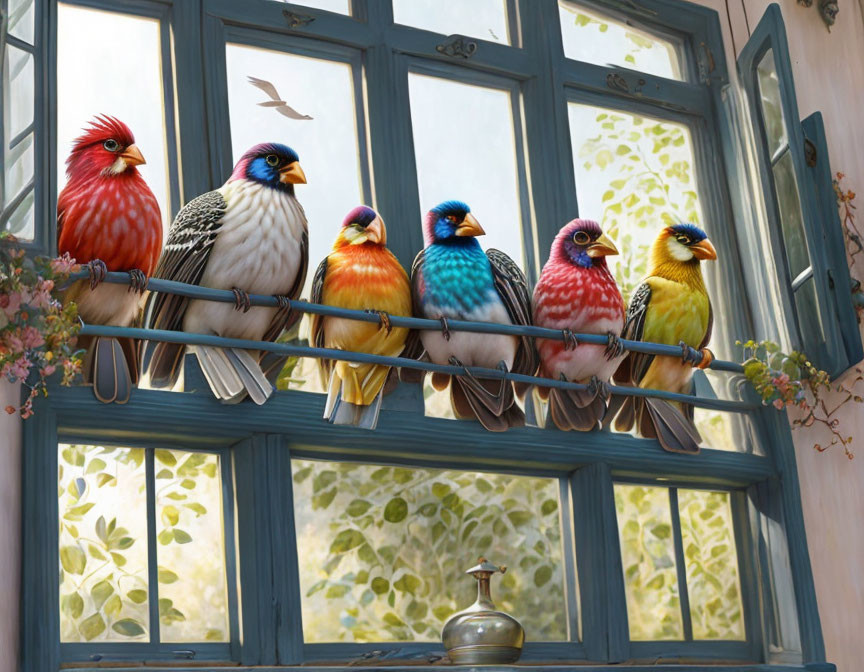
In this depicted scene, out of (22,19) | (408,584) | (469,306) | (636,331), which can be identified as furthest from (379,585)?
(22,19)

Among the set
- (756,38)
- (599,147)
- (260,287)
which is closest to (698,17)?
(756,38)

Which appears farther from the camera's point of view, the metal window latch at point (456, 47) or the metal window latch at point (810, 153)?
the metal window latch at point (810, 153)

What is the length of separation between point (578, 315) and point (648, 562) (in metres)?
0.66

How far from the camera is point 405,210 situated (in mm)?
2854

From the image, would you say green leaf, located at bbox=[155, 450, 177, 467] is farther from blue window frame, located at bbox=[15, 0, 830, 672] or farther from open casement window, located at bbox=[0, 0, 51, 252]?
open casement window, located at bbox=[0, 0, 51, 252]

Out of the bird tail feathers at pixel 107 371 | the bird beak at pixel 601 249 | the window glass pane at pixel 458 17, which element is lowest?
the bird tail feathers at pixel 107 371

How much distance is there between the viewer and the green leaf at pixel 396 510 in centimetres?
265

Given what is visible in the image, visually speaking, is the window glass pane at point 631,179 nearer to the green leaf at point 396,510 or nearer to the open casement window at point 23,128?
the green leaf at point 396,510

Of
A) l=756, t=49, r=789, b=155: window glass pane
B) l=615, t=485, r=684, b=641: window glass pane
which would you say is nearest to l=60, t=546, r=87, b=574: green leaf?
l=615, t=485, r=684, b=641: window glass pane

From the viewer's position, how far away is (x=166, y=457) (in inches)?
96.9

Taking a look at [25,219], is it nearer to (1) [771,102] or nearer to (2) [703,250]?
(2) [703,250]

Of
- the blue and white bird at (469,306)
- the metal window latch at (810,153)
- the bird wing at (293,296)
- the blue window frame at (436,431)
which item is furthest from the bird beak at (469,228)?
the metal window latch at (810,153)

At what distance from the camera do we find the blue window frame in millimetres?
2369

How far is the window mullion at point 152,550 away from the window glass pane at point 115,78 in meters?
0.55
